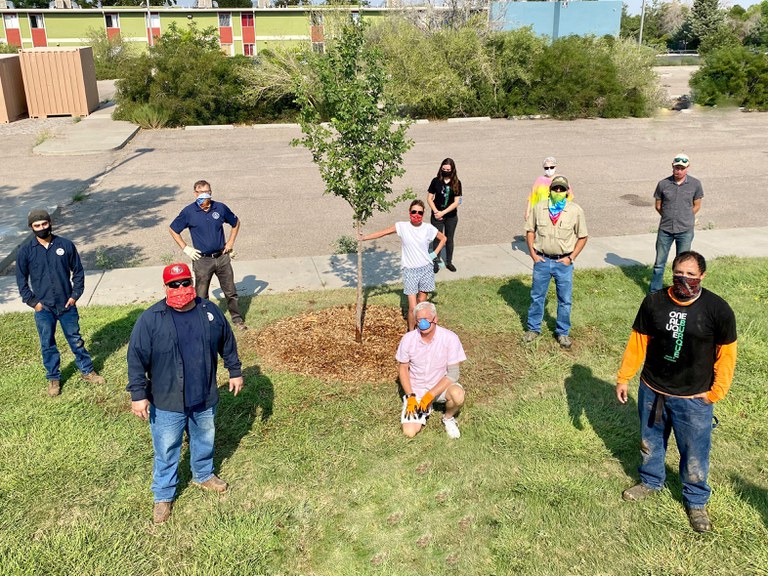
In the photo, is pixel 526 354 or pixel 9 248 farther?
pixel 9 248

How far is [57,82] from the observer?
26.2 metres

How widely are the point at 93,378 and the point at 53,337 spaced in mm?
562

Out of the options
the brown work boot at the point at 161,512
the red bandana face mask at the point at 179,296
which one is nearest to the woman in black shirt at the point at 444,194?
the red bandana face mask at the point at 179,296

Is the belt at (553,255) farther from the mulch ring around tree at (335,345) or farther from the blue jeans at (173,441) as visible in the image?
the blue jeans at (173,441)

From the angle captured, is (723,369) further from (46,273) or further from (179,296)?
(46,273)

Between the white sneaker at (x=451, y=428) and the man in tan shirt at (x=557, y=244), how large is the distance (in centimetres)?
217

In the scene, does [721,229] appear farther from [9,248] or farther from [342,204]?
[9,248]

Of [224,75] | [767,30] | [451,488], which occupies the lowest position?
[451,488]

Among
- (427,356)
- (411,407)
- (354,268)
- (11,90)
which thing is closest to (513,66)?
(354,268)

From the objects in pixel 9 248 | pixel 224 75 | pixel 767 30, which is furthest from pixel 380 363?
pixel 767 30

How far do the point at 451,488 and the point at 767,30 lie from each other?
58.5m

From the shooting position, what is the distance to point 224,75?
25.2 metres

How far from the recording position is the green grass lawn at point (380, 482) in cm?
446

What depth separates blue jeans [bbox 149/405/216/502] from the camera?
4.74 metres
